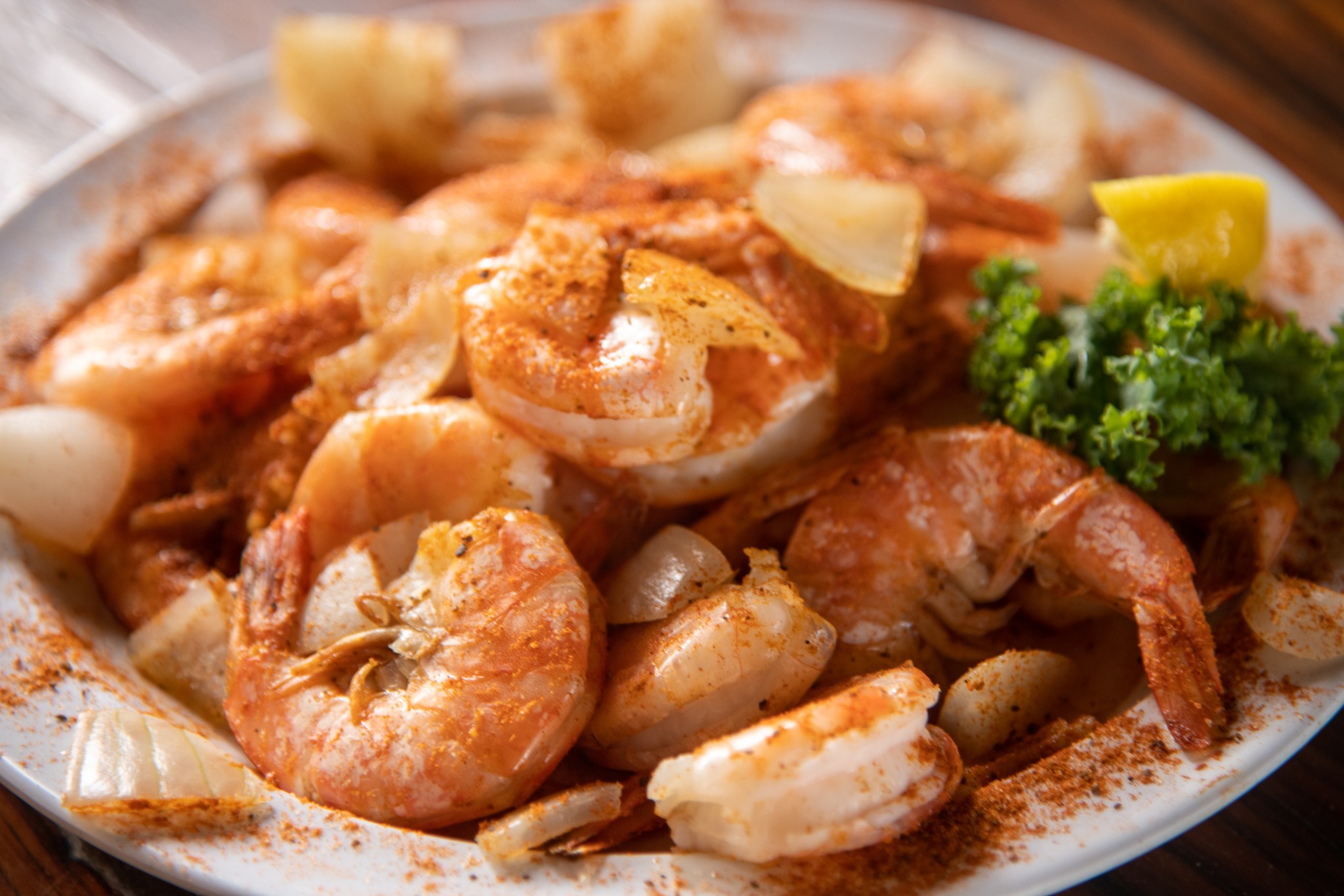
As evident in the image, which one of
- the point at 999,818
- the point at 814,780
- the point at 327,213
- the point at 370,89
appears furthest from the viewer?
the point at 370,89

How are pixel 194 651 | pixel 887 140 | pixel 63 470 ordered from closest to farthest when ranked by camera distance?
pixel 194 651
pixel 63 470
pixel 887 140

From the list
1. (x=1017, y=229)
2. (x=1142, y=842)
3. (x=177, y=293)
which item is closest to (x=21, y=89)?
(x=177, y=293)

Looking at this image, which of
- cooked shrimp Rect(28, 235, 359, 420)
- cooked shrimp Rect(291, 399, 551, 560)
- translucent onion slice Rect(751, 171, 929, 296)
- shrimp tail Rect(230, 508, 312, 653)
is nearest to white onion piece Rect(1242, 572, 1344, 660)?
translucent onion slice Rect(751, 171, 929, 296)

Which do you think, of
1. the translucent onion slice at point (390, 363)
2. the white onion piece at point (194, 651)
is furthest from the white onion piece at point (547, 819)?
the translucent onion slice at point (390, 363)

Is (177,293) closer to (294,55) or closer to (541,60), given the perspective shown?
(294,55)

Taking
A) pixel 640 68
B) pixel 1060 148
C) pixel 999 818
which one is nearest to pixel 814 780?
pixel 999 818

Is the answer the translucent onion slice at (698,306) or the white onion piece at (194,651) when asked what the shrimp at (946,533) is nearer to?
the translucent onion slice at (698,306)

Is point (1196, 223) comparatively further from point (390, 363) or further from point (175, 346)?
point (175, 346)
